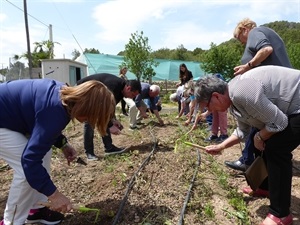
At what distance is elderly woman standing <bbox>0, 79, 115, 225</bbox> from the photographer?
2.13 m

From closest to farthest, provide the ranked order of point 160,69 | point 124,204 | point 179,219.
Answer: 1. point 179,219
2. point 124,204
3. point 160,69

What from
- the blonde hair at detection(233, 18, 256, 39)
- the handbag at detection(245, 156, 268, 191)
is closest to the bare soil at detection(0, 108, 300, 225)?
the handbag at detection(245, 156, 268, 191)

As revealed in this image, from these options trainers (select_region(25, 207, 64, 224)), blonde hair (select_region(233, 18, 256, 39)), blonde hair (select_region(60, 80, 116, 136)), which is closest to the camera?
blonde hair (select_region(60, 80, 116, 136))

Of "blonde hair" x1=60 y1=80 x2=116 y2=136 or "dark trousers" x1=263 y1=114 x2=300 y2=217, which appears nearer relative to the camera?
"blonde hair" x1=60 y1=80 x2=116 y2=136

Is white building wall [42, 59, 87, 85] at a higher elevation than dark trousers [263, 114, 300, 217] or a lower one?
lower

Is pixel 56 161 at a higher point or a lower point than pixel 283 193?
lower

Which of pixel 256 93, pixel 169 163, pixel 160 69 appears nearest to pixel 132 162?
pixel 169 163

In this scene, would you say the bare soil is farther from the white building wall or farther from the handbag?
the white building wall

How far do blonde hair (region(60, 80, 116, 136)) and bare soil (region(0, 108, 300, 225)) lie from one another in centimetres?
53

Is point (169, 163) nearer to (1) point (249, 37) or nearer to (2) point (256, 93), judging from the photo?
(1) point (249, 37)

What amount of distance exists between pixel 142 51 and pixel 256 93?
19066mm

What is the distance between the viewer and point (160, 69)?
25000 millimetres

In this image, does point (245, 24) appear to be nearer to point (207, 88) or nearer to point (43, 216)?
point (207, 88)

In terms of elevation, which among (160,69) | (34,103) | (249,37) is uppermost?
(249,37)
